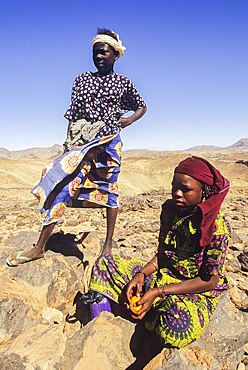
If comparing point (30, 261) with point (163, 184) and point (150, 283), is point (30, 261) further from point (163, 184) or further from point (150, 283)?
point (163, 184)

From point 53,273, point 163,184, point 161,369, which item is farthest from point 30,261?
point 163,184

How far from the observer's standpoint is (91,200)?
109 inches

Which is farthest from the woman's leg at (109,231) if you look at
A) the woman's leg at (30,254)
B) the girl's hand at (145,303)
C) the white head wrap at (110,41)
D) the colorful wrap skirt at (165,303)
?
the white head wrap at (110,41)

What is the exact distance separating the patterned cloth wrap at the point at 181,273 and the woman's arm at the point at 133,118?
1.17 m

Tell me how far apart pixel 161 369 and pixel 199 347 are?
0.36 metres

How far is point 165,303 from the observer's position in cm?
173

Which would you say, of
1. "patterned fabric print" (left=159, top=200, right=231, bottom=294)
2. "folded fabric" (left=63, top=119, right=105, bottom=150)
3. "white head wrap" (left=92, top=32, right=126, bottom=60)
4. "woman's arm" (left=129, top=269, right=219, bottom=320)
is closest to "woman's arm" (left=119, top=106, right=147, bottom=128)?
"folded fabric" (left=63, top=119, right=105, bottom=150)

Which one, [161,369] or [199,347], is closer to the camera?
[161,369]

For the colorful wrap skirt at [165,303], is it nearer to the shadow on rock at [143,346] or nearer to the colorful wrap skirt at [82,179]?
the shadow on rock at [143,346]

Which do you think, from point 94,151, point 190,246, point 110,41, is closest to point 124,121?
point 94,151

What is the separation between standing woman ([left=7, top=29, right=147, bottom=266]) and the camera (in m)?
2.41

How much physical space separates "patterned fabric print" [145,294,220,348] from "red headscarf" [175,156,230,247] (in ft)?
1.38

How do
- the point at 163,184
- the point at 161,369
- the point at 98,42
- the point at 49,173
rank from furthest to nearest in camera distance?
the point at 163,184
the point at 98,42
the point at 49,173
the point at 161,369

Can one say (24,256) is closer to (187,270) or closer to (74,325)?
(74,325)
